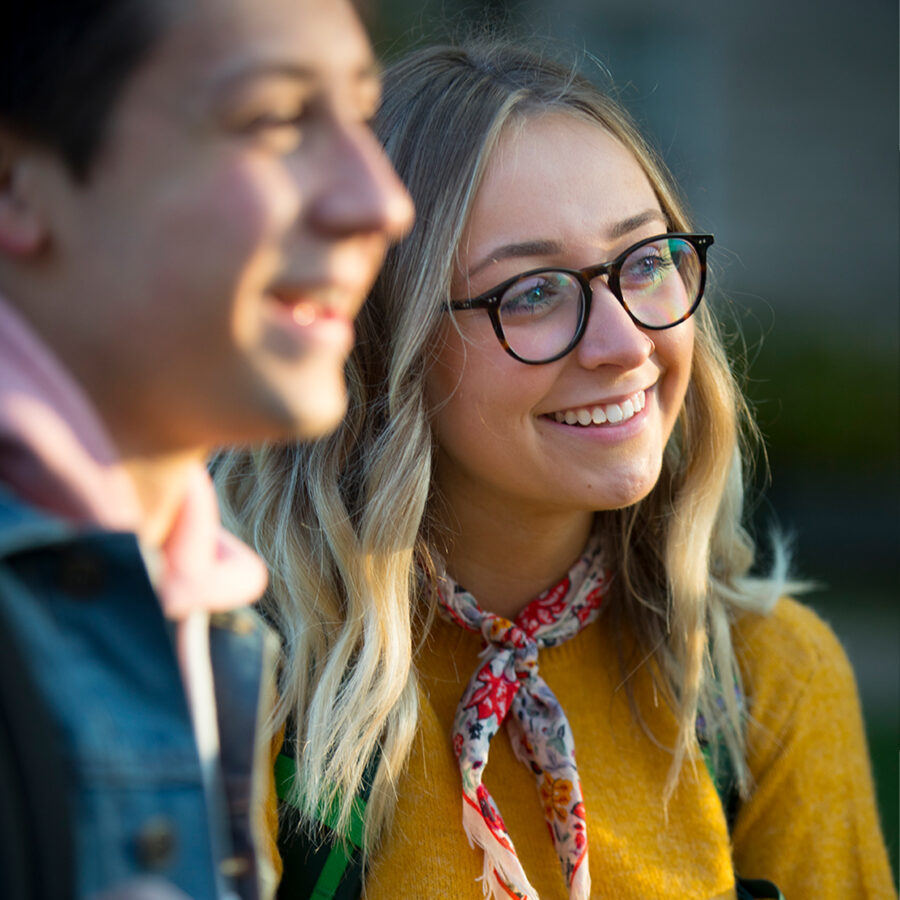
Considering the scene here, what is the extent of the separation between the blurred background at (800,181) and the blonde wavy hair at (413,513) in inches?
198

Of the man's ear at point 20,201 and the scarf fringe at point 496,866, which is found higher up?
the man's ear at point 20,201

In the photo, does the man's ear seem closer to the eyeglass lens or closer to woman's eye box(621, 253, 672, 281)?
the eyeglass lens

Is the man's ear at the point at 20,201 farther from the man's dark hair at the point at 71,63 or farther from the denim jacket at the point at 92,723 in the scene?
the denim jacket at the point at 92,723

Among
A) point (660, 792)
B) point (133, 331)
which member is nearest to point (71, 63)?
point (133, 331)

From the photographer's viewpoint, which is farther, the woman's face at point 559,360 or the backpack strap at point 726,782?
the backpack strap at point 726,782

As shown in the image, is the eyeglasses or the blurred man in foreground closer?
the blurred man in foreground

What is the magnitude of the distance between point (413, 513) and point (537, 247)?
61 cm

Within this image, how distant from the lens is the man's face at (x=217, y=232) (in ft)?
3.35

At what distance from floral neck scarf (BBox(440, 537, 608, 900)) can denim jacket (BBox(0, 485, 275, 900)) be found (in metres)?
1.11

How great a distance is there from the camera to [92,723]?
40.0 inches

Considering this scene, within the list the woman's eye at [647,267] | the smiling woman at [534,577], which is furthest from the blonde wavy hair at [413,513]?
the woman's eye at [647,267]

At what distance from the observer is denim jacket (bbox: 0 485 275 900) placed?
3.26 feet

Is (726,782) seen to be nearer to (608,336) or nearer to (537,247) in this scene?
(608,336)

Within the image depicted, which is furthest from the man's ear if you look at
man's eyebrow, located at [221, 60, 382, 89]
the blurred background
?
the blurred background
